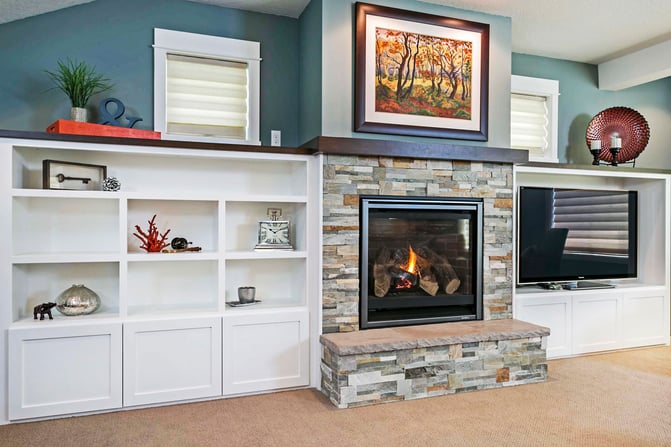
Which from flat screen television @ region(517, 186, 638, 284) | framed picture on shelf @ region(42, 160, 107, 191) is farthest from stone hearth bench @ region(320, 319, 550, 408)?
framed picture on shelf @ region(42, 160, 107, 191)

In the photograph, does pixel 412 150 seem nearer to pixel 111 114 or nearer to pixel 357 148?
pixel 357 148

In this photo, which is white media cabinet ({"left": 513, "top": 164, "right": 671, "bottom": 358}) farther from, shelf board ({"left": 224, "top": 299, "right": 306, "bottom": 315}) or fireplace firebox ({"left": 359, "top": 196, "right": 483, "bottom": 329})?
shelf board ({"left": 224, "top": 299, "right": 306, "bottom": 315})

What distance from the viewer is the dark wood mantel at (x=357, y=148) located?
2.78m

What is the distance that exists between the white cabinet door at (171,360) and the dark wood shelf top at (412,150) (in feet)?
4.18

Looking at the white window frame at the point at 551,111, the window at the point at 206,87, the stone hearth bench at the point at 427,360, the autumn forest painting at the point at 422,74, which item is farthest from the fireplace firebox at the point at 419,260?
the white window frame at the point at 551,111

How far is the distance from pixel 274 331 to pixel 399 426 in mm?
984

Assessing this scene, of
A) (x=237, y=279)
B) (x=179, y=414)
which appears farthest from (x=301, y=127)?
(x=179, y=414)

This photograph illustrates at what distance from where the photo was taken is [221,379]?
303cm

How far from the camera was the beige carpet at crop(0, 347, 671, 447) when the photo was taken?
245 cm

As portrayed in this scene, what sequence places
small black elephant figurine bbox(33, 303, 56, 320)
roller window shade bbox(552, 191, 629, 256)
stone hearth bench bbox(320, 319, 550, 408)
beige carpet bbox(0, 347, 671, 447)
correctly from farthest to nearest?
roller window shade bbox(552, 191, 629, 256)
stone hearth bench bbox(320, 319, 550, 408)
small black elephant figurine bbox(33, 303, 56, 320)
beige carpet bbox(0, 347, 671, 447)

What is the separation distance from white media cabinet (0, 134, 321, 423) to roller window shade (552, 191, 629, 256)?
2192 millimetres

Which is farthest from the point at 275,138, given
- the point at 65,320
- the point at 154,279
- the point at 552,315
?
the point at 552,315

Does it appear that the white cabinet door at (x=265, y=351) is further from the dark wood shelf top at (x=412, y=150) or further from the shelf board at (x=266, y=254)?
the dark wood shelf top at (x=412, y=150)

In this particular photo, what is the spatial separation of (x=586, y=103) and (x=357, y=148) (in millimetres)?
2786
